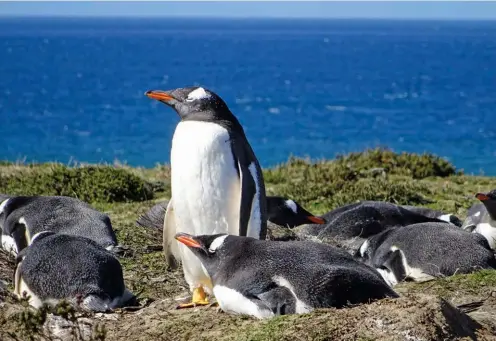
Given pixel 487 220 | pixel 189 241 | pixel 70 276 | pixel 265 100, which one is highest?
pixel 189 241

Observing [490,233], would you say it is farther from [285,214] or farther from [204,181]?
[204,181]

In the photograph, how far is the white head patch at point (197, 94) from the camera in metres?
7.11

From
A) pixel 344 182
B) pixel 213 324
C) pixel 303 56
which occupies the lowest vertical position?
pixel 303 56

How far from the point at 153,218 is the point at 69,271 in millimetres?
3340

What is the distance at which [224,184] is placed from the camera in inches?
273

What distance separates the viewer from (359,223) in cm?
890

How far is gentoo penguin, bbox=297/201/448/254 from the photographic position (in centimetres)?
882

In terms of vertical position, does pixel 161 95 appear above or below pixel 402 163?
above

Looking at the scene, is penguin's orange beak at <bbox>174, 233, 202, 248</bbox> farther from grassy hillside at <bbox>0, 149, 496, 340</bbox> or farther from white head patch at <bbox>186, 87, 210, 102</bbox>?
white head patch at <bbox>186, 87, 210, 102</bbox>

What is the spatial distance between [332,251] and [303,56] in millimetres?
124521

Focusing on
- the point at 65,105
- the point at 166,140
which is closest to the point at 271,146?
the point at 166,140

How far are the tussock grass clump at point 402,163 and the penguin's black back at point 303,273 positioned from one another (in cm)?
813

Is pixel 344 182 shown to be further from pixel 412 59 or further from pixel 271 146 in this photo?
pixel 412 59

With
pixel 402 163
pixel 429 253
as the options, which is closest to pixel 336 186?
pixel 402 163
